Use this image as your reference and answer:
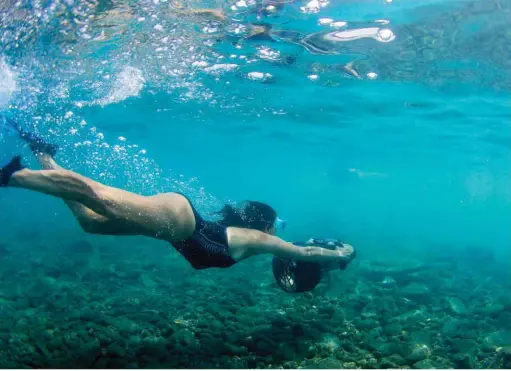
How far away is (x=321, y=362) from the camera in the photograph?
204 inches

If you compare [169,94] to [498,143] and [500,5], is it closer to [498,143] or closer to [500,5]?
[500,5]

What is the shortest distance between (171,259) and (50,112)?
14.7 meters

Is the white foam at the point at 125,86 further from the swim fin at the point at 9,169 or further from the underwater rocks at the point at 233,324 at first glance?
the swim fin at the point at 9,169

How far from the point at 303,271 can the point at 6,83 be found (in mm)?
15153

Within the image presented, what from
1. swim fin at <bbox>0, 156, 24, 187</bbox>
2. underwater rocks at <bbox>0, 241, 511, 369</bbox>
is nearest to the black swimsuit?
underwater rocks at <bbox>0, 241, 511, 369</bbox>

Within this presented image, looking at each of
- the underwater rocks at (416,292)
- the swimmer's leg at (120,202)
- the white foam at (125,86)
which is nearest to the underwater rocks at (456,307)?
the underwater rocks at (416,292)

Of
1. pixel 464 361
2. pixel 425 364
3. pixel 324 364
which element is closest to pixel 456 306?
pixel 464 361

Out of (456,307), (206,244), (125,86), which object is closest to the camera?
(206,244)

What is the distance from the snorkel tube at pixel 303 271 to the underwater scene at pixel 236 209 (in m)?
0.03

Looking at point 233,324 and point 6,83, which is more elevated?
point 6,83

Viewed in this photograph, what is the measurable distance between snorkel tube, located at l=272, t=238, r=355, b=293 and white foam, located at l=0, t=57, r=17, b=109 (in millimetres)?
12493

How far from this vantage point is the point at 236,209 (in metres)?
6.42

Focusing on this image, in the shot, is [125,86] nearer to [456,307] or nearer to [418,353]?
[456,307]

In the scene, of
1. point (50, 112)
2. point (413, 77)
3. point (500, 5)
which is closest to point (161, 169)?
point (50, 112)
